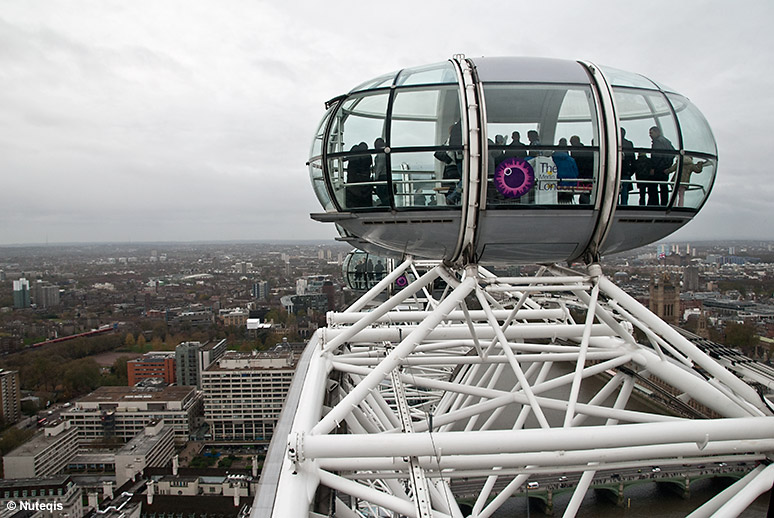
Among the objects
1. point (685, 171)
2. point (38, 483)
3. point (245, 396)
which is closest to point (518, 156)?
point (685, 171)

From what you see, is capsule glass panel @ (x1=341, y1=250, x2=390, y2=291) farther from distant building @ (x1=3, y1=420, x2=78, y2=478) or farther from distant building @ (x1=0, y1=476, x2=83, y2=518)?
distant building @ (x1=3, y1=420, x2=78, y2=478)

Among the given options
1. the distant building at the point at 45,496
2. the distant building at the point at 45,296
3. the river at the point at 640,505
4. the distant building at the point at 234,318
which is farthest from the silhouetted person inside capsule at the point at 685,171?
the distant building at the point at 45,296

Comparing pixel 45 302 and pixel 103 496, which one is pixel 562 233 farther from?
pixel 45 302

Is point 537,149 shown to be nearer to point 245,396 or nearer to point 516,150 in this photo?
point 516,150

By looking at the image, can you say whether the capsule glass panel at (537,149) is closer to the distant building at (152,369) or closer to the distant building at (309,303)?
the distant building at (152,369)

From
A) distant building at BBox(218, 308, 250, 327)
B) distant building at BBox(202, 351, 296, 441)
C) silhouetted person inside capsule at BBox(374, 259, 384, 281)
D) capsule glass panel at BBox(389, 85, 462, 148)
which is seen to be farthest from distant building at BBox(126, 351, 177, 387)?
capsule glass panel at BBox(389, 85, 462, 148)

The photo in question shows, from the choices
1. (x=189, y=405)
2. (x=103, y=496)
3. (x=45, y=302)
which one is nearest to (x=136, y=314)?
(x=45, y=302)

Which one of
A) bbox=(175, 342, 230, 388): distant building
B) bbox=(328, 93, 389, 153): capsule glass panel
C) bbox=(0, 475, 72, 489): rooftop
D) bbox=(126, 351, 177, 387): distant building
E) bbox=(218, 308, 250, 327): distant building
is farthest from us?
bbox=(218, 308, 250, 327): distant building
